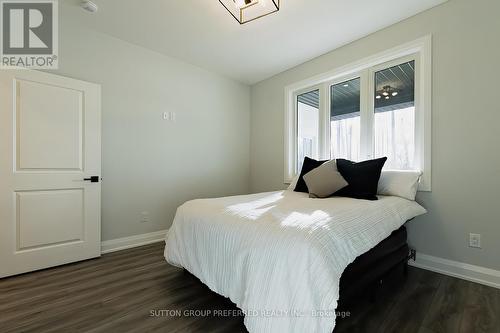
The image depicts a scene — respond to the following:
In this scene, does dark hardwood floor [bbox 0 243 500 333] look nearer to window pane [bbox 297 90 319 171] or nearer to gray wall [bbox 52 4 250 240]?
Answer: gray wall [bbox 52 4 250 240]

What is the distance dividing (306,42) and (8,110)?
330 cm

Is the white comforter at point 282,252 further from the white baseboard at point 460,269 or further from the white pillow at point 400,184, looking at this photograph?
the white baseboard at point 460,269

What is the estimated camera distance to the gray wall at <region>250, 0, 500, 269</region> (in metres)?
1.96

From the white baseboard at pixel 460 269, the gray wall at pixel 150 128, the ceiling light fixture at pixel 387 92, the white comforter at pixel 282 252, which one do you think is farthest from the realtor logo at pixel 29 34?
the white baseboard at pixel 460 269

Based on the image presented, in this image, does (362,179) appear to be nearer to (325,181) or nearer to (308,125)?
(325,181)

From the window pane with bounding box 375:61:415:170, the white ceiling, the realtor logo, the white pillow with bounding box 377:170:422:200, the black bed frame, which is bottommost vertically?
the black bed frame

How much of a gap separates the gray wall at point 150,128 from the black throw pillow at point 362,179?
7.22 ft

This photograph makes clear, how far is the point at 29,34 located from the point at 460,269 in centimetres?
488

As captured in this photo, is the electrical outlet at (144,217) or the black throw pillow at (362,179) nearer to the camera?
the black throw pillow at (362,179)

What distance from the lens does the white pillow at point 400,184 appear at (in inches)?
86.0

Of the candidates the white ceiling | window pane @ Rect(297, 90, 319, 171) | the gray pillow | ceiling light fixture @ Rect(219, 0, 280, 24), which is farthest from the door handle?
window pane @ Rect(297, 90, 319, 171)

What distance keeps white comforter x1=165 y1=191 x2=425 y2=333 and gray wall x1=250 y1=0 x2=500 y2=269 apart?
0.76 meters

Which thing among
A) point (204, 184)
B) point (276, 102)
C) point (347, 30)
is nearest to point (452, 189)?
point (347, 30)

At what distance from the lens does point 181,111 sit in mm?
3459
